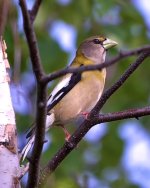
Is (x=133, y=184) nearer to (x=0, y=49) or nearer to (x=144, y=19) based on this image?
(x=144, y=19)

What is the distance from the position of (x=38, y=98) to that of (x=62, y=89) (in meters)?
2.08

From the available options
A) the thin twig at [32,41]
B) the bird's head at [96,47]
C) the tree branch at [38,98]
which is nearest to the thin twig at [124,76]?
the tree branch at [38,98]

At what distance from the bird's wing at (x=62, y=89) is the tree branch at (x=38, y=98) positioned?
1.68m

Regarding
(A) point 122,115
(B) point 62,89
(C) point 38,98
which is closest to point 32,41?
(C) point 38,98

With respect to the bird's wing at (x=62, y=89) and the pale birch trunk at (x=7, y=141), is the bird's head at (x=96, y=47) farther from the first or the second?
the pale birch trunk at (x=7, y=141)

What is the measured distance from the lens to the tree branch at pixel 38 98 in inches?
83.8

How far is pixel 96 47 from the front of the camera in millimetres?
5234

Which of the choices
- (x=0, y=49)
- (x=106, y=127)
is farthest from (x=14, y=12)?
(x=106, y=127)

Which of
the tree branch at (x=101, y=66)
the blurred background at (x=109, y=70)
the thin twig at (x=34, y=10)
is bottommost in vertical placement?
the blurred background at (x=109, y=70)

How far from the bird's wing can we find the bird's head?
0.65 meters

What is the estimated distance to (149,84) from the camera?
6621 millimetres

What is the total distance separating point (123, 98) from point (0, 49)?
3508mm

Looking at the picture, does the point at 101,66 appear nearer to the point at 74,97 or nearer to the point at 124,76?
the point at 124,76

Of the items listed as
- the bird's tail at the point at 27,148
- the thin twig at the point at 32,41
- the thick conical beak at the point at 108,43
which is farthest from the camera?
the thick conical beak at the point at 108,43
